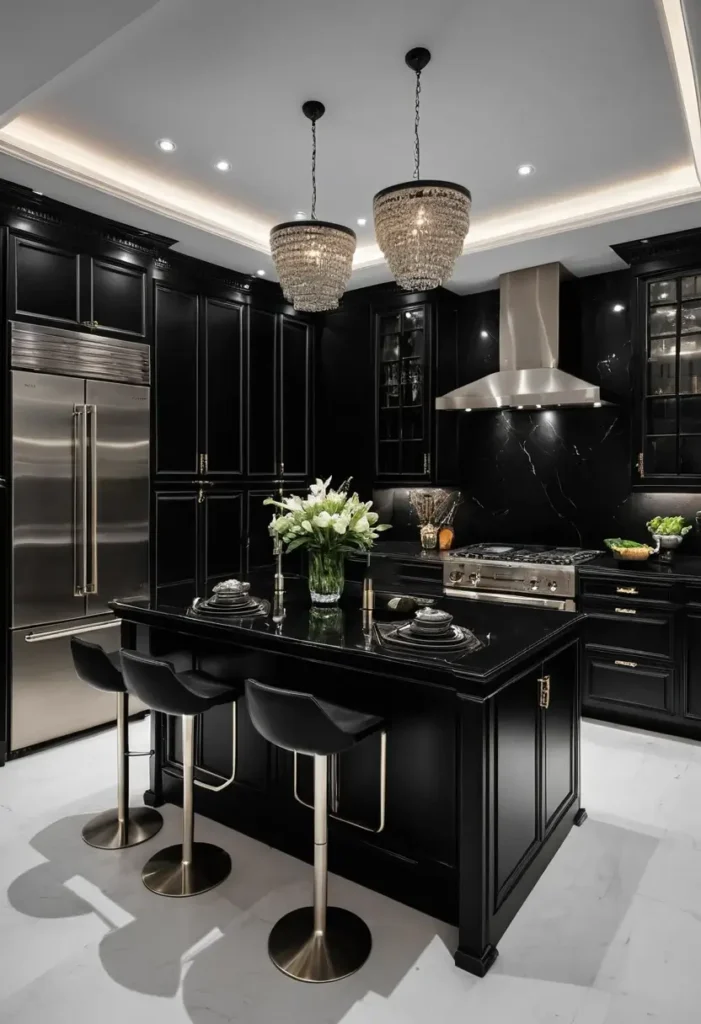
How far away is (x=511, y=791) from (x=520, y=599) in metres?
2.21

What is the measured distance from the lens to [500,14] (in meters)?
2.36

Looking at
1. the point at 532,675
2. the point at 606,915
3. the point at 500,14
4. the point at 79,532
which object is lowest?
the point at 606,915

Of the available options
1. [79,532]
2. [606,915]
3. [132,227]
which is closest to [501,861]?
[606,915]

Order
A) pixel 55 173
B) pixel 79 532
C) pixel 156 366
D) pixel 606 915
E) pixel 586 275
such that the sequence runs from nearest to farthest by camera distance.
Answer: pixel 606 915, pixel 55 173, pixel 79 532, pixel 156 366, pixel 586 275

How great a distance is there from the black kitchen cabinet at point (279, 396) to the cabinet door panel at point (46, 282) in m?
1.47

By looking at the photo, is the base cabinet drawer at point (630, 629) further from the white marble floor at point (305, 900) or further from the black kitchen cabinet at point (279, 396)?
the black kitchen cabinet at point (279, 396)

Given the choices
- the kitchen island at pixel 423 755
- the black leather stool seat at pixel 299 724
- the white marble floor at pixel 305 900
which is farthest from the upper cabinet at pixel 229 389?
the black leather stool seat at pixel 299 724

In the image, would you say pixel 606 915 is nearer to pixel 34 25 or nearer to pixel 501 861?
pixel 501 861

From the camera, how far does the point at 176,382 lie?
4.45 metres

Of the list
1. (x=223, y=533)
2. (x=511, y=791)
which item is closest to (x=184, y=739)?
(x=511, y=791)

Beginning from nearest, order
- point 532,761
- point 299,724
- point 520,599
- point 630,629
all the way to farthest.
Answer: point 299,724 → point 532,761 → point 630,629 → point 520,599

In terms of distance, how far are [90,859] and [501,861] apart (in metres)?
1.59

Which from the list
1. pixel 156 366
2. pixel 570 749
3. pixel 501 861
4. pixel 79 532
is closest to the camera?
pixel 501 861

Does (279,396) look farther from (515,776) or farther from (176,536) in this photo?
(515,776)
